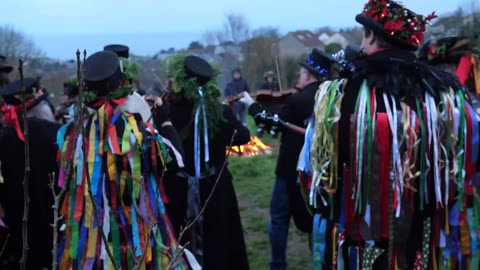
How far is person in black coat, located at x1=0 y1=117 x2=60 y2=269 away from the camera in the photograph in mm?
3861

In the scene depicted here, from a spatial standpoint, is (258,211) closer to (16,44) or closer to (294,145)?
(294,145)

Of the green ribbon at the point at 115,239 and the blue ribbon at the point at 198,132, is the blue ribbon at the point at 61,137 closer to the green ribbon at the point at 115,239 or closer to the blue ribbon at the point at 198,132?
the green ribbon at the point at 115,239

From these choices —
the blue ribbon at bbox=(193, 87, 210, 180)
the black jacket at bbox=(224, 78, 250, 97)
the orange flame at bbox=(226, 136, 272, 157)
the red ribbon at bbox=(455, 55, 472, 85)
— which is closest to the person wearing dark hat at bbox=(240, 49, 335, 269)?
the blue ribbon at bbox=(193, 87, 210, 180)

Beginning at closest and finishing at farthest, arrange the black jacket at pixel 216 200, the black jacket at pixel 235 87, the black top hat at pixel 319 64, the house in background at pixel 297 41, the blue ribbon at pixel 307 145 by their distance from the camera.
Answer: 1. the blue ribbon at pixel 307 145
2. the black jacket at pixel 216 200
3. the black top hat at pixel 319 64
4. the black jacket at pixel 235 87
5. the house in background at pixel 297 41

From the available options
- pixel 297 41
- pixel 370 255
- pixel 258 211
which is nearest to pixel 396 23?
pixel 370 255

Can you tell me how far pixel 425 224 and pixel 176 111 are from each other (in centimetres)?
204

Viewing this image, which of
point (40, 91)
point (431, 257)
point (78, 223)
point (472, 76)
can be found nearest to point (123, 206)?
point (78, 223)

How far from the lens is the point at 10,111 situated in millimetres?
3834

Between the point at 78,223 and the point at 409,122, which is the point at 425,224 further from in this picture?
the point at 78,223

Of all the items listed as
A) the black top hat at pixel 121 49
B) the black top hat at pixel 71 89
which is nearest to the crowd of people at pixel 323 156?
the black top hat at pixel 71 89

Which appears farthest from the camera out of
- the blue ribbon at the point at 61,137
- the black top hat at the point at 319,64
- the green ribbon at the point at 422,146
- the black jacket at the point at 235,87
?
the black jacket at the point at 235,87

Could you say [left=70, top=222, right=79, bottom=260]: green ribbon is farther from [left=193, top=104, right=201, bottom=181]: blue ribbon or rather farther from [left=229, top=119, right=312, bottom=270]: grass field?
[left=229, top=119, right=312, bottom=270]: grass field

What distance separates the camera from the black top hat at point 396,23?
294 cm

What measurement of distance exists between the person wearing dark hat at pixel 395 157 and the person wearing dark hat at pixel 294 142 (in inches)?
50.3
